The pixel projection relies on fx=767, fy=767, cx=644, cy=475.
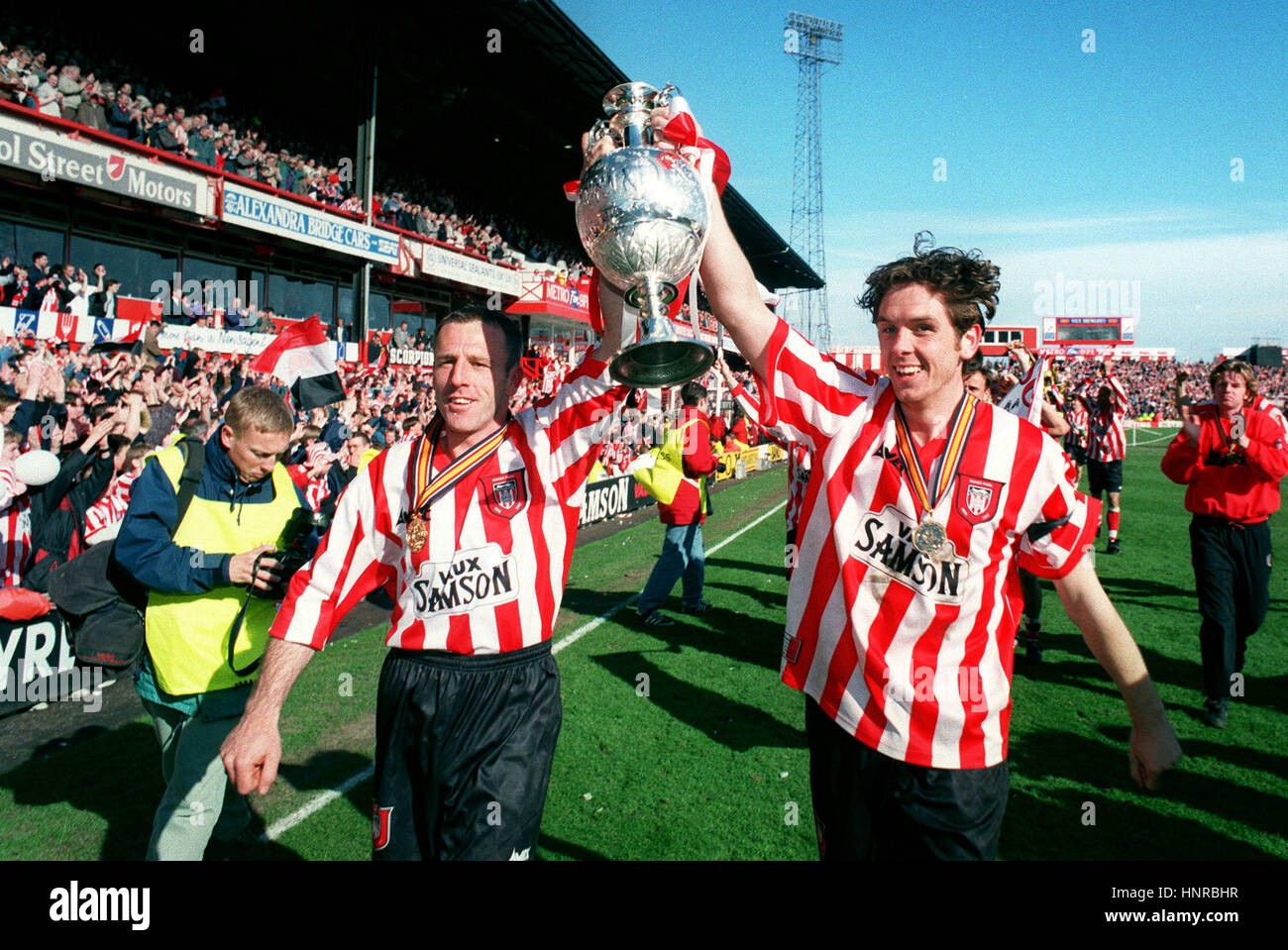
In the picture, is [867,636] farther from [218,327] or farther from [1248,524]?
[218,327]

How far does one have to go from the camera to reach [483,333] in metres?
2.24

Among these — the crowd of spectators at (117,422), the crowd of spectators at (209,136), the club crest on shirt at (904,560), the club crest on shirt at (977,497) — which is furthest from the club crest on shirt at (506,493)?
the crowd of spectators at (209,136)

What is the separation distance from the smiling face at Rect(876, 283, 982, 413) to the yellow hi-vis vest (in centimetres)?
248

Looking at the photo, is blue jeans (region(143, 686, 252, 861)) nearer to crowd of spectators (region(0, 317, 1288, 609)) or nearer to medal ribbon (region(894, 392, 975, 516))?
crowd of spectators (region(0, 317, 1288, 609))

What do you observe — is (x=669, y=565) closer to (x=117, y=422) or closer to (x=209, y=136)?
(x=117, y=422)

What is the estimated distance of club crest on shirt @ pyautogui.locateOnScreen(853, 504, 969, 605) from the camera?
6.56 feet

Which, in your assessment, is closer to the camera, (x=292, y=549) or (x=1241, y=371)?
(x=292, y=549)

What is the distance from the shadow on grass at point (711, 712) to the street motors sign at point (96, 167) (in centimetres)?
1370

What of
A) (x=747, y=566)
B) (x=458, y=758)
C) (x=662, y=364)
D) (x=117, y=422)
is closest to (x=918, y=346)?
(x=662, y=364)

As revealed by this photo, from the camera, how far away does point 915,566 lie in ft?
6.65

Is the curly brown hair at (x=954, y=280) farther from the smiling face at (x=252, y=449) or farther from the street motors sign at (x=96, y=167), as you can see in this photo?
the street motors sign at (x=96, y=167)

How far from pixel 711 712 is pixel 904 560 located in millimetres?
3806

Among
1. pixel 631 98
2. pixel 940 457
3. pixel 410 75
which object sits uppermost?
pixel 410 75
